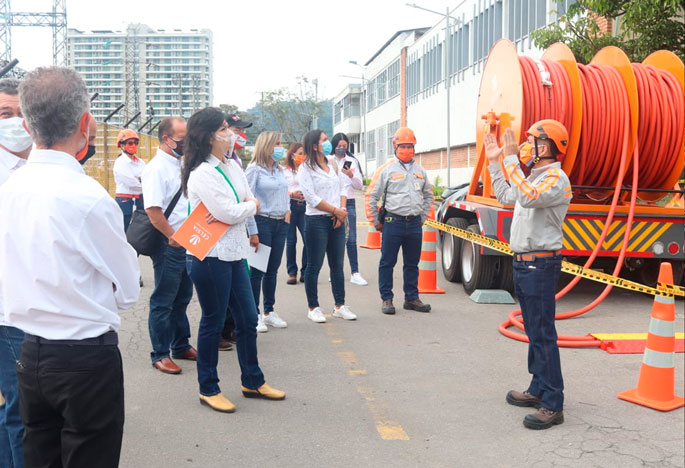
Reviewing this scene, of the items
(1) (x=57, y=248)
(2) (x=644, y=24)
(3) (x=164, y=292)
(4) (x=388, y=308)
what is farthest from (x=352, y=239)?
(1) (x=57, y=248)

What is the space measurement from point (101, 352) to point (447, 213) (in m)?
8.50

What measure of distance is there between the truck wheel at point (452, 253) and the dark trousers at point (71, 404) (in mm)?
7809

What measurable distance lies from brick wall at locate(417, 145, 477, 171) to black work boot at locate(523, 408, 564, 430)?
2965cm

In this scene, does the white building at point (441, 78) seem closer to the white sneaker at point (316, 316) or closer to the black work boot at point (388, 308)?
the black work boot at point (388, 308)

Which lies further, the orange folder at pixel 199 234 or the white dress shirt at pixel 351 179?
the white dress shirt at pixel 351 179

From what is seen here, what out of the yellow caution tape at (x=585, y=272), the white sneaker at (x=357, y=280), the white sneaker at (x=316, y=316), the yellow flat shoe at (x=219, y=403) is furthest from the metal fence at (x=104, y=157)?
the yellow flat shoe at (x=219, y=403)

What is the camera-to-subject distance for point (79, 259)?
7.81 ft

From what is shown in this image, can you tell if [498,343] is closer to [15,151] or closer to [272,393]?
[272,393]

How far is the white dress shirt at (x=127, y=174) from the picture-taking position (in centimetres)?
998

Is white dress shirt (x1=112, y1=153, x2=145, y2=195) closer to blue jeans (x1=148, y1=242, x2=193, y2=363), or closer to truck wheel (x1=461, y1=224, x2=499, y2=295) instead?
blue jeans (x1=148, y1=242, x2=193, y2=363)

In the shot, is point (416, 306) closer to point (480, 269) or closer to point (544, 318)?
point (480, 269)

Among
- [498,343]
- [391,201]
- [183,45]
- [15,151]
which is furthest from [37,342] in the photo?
[183,45]

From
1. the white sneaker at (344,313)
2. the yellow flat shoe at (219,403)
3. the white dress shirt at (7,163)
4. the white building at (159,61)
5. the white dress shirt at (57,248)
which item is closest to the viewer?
the white dress shirt at (57,248)

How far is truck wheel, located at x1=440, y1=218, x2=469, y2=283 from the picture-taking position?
10.0 meters
